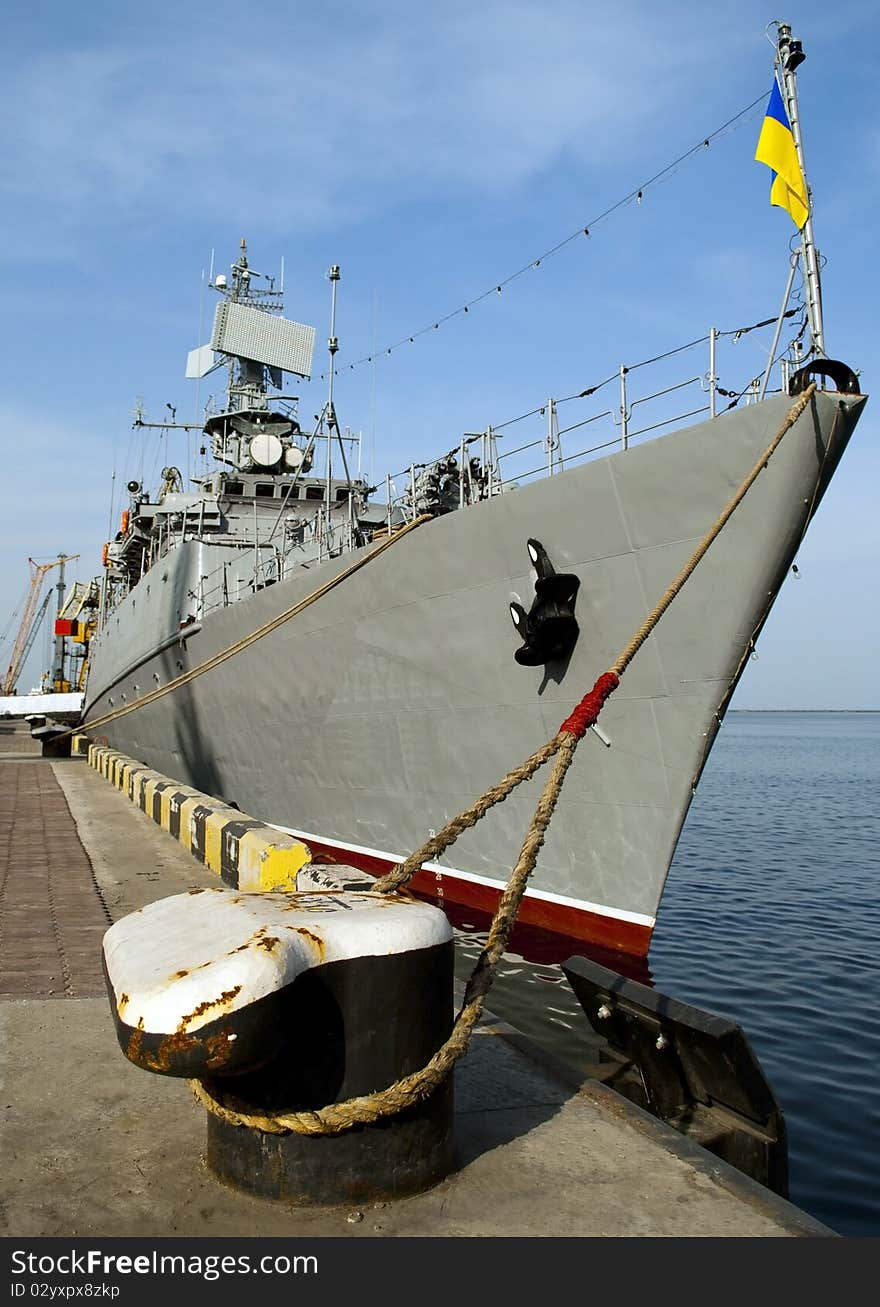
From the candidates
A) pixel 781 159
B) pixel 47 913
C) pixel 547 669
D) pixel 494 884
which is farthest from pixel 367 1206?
pixel 781 159

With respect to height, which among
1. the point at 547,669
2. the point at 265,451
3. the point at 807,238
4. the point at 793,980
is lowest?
the point at 793,980

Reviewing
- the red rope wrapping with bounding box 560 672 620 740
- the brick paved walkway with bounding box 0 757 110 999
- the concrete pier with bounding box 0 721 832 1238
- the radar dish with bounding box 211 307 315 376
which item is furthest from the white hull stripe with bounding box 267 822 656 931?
the radar dish with bounding box 211 307 315 376

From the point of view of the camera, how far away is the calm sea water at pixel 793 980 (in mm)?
4777

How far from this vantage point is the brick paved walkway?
4.53 metres

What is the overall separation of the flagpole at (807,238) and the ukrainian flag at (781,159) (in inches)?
2.2

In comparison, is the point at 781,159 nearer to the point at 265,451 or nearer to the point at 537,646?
the point at 537,646

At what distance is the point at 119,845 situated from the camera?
8875 millimetres

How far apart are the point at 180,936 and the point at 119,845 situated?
686cm

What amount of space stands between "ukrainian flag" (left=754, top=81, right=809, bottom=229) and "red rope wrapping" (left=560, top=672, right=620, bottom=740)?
4.09 m

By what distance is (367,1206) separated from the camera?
2.42m

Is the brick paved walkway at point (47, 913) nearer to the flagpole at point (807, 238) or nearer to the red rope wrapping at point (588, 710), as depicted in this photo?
the red rope wrapping at point (588, 710)

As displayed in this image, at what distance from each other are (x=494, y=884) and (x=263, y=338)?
50.3 feet

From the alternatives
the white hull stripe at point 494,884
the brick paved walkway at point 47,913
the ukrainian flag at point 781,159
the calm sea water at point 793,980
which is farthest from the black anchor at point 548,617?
the brick paved walkway at point 47,913

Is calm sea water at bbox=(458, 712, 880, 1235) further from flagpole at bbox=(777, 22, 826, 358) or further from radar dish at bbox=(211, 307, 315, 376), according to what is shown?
radar dish at bbox=(211, 307, 315, 376)
